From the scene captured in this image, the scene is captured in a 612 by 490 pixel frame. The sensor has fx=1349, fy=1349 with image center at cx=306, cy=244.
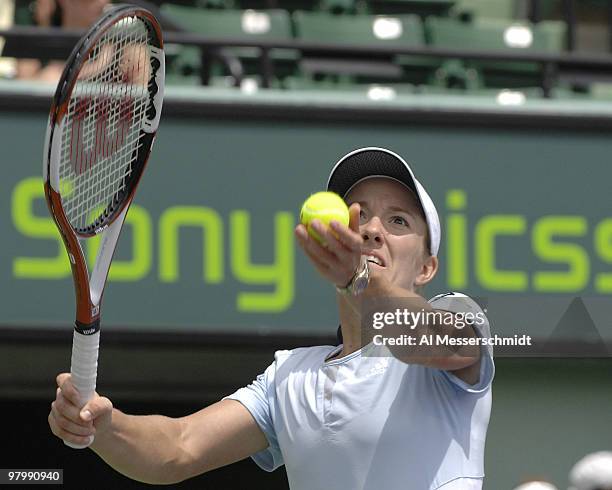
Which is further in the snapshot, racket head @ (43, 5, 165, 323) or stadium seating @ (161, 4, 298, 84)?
stadium seating @ (161, 4, 298, 84)

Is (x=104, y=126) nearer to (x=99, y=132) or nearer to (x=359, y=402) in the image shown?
(x=99, y=132)

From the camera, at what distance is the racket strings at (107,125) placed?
305 centimetres

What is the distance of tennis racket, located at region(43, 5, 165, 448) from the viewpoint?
2.66 m

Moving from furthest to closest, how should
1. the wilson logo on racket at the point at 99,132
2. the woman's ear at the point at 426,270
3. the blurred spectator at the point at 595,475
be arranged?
the wilson logo on racket at the point at 99,132 < the woman's ear at the point at 426,270 < the blurred spectator at the point at 595,475

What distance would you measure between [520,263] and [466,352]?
2968 mm

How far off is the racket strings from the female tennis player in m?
0.49

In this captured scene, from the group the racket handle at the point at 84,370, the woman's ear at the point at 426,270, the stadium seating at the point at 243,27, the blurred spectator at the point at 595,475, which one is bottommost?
the blurred spectator at the point at 595,475

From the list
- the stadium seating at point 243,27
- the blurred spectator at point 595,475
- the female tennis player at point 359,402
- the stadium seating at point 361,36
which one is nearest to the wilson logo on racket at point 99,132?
the female tennis player at point 359,402

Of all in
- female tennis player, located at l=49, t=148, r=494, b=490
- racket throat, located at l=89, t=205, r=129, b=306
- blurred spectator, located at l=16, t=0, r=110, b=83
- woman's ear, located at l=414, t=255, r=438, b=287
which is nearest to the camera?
female tennis player, located at l=49, t=148, r=494, b=490

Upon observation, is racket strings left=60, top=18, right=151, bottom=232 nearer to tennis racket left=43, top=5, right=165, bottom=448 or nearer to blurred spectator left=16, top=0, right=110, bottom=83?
tennis racket left=43, top=5, right=165, bottom=448

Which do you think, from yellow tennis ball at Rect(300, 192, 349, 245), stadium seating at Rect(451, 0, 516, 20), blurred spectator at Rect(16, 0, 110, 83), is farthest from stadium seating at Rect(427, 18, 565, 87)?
yellow tennis ball at Rect(300, 192, 349, 245)

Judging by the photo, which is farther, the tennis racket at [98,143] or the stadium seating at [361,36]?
the stadium seating at [361,36]

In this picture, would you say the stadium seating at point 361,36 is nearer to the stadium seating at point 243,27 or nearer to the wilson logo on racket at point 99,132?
the stadium seating at point 243,27

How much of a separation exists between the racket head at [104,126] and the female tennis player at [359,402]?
34cm
